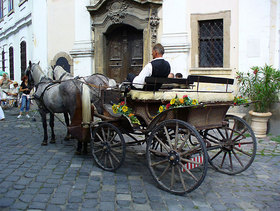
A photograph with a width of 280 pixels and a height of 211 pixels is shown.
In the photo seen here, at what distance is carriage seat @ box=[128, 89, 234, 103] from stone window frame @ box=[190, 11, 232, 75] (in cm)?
473

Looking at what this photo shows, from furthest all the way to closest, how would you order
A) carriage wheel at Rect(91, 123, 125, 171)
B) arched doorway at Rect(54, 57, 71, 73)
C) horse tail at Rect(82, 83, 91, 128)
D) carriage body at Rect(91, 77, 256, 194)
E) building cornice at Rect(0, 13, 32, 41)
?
building cornice at Rect(0, 13, 32, 41)
arched doorway at Rect(54, 57, 71, 73)
horse tail at Rect(82, 83, 91, 128)
carriage wheel at Rect(91, 123, 125, 171)
carriage body at Rect(91, 77, 256, 194)

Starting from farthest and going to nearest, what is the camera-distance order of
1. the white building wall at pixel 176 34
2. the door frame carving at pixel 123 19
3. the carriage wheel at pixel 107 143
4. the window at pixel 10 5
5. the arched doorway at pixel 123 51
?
1. the window at pixel 10 5
2. the arched doorway at pixel 123 51
3. the door frame carving at pixel 123 19
4. the white building wall at pixel 176 34
5. the carriage wheel at pixel 107 143

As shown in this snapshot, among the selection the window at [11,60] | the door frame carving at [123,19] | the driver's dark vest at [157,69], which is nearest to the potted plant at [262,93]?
the door frame carving at [123,19]

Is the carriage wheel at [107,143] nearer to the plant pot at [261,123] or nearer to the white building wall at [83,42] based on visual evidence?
the plant pot at [261,123]

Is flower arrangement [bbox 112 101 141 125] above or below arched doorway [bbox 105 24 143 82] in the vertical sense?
below

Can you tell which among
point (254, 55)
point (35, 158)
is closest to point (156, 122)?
point (35, 158)

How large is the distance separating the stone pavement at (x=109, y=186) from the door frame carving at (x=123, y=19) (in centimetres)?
540

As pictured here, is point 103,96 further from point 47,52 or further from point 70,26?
point 47,52

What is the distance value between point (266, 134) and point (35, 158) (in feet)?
18.5

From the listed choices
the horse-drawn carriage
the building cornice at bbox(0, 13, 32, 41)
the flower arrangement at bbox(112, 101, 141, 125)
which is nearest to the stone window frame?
the horse-drawn carriage

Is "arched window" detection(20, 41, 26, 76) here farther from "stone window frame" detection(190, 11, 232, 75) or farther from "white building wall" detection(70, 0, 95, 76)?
"stone window frame" detection(190, 11, 232, 75)

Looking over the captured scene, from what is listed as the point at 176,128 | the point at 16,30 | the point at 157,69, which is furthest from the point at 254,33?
the point at 16,30

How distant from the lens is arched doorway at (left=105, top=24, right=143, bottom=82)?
10.7 metres

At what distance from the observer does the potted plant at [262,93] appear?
24.5 ft
